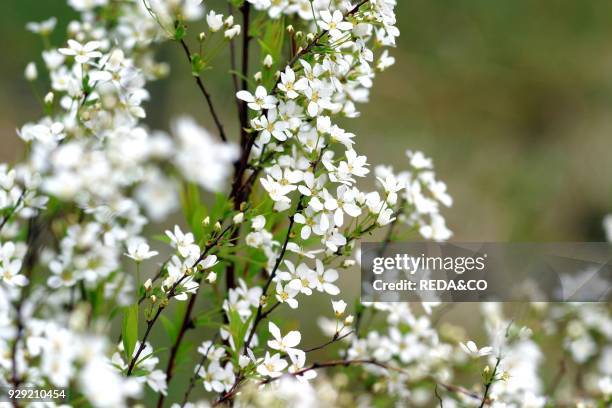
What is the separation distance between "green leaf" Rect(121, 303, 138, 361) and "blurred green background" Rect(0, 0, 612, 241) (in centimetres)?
267

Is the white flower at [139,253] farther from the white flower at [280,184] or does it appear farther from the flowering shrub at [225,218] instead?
the white flower at [280,184]

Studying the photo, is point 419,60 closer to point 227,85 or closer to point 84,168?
point 227,85

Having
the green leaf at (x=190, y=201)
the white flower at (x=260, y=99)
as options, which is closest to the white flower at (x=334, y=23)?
the white flower at (x=260, y=99)

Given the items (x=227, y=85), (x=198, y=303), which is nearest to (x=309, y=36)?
(x=198, y=303)

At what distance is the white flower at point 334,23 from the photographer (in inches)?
40.4

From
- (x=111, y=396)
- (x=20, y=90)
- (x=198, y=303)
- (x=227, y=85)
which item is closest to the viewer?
(x=111, y=396)

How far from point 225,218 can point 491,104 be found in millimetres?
3810

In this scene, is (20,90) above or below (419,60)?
below

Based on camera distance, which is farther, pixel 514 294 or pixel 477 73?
pixel 477 73

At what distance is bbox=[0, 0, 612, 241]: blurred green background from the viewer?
402 cm

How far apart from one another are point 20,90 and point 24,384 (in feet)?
12.0

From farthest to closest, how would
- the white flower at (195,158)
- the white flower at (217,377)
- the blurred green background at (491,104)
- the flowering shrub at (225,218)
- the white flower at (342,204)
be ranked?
the blurred green background at (491,104) < the white flower at (217,377) < the white flower at (342,204) < the flowering shrub at (225,218) < the white flower at (195,158)

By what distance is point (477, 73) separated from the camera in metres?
4.73

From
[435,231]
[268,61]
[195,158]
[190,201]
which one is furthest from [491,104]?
[195,158]
